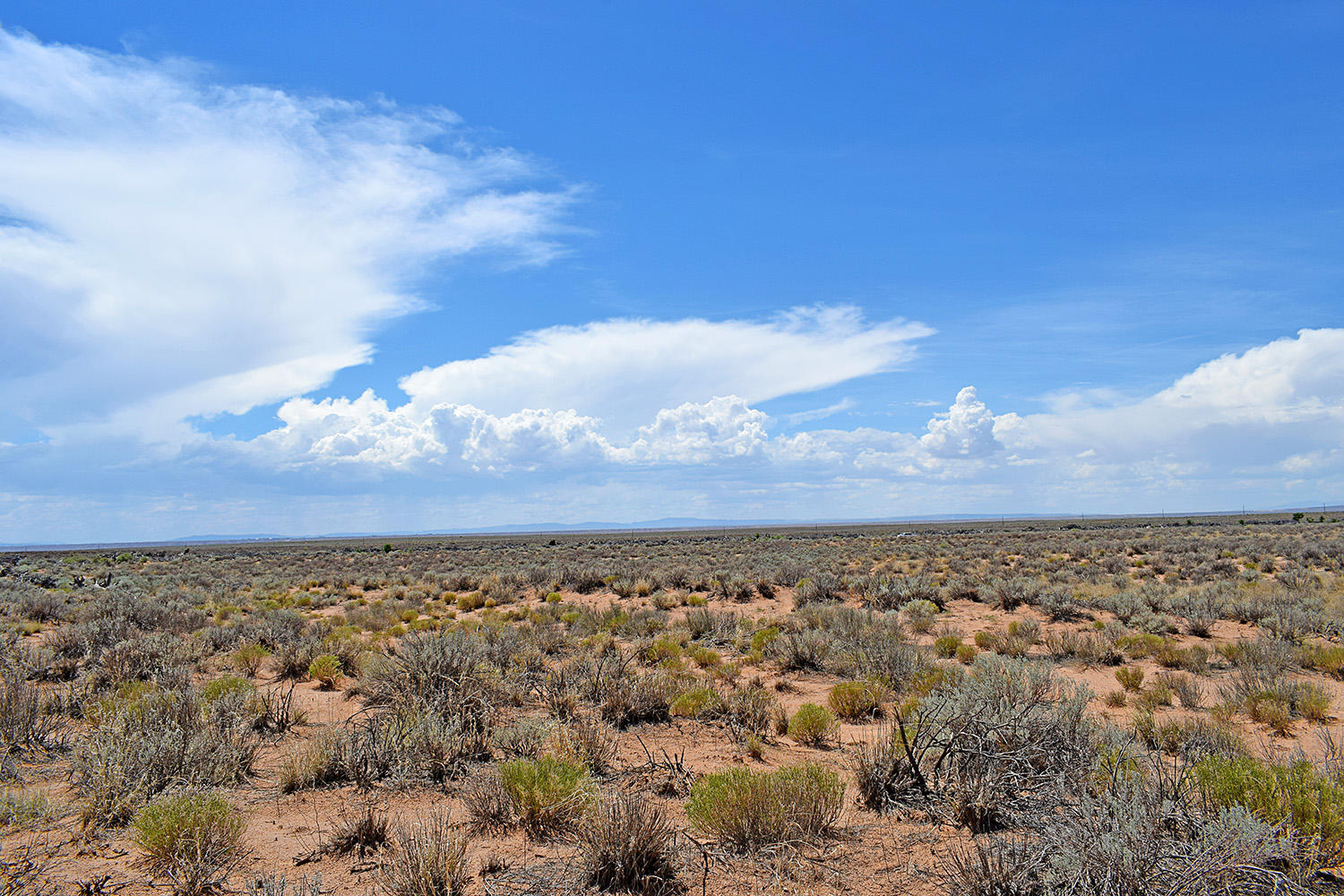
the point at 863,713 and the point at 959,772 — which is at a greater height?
the point at 959,772

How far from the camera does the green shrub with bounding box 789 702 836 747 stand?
7938mm

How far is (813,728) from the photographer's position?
794 cm

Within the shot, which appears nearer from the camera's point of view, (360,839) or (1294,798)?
(1294,798)

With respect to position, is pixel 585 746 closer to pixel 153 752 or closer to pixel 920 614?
pixel 153 752

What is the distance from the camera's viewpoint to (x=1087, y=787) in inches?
210

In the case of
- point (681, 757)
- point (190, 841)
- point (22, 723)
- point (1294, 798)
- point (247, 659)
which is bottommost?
point (681, 757)

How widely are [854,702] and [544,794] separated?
16.7 feet

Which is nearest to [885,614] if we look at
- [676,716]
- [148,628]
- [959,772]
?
[676,716]

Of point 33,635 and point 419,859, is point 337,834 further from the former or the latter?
point 33,635

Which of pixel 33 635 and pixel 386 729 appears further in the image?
pixel 33 635

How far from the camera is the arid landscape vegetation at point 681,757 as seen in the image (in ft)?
14.6

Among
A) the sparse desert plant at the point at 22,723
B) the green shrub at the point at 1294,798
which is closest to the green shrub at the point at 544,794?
the green shrub at the point at 1294,798

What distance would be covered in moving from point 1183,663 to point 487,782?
11569 mm

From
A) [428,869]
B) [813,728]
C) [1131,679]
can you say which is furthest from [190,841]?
[1131,679]
